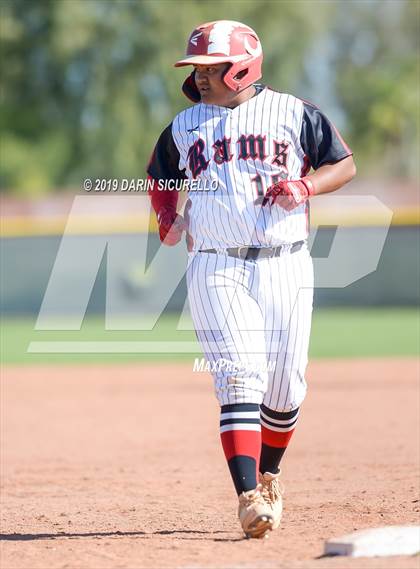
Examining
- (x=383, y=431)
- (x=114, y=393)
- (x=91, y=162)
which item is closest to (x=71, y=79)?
(x=91, y=162)

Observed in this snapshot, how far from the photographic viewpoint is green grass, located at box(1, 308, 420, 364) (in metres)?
13.7

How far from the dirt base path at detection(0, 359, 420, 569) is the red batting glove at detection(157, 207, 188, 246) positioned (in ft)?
4.09

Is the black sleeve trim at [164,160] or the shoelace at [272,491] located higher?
the black sleeve trim at [164,160]

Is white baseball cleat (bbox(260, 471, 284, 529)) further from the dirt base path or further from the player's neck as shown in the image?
the player's neck

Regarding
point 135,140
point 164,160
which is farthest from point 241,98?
point 135,140

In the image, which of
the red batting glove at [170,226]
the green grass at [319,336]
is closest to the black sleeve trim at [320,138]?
the red batting glove at [170,226]

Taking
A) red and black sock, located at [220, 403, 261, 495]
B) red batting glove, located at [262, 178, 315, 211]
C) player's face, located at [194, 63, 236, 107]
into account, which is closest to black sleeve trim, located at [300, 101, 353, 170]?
red batting glove, located at [262, 178, 315, 211]

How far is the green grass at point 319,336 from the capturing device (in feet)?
45.1

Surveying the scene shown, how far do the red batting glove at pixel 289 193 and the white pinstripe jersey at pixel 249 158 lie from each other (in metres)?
0.04

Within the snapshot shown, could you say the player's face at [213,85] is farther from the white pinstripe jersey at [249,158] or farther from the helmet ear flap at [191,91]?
the helmet ear flap at [191,91]

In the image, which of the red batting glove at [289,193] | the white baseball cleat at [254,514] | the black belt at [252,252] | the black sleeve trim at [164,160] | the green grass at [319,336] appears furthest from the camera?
the green grass at [319,336]

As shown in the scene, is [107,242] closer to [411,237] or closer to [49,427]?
[411,237]

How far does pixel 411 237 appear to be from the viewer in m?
18.5

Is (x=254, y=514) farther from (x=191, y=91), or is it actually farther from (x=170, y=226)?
(x=191, y=91)
